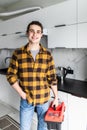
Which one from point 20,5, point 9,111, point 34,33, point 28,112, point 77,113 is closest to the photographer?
point 34,33

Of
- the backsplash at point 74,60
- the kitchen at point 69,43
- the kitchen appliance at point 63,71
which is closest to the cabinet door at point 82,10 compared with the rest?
the kitchen at point 69,43

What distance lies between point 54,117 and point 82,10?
4.07ft

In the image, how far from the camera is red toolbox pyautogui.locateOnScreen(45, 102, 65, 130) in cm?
134

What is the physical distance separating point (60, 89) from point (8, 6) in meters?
2.40

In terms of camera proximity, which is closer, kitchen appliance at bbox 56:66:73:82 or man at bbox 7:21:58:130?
man at bbox 7:21:58:130

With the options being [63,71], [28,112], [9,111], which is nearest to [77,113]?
[28,112]

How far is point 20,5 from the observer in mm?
2945

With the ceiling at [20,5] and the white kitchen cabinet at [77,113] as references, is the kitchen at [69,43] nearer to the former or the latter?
the white kitchen cabinet at [77,113]

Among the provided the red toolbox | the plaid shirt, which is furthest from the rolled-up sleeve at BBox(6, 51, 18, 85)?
the red toolbox

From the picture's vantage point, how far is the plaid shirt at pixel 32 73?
1403 mm

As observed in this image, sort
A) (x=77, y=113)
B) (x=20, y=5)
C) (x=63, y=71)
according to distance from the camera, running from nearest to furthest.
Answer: (x=77, y=113), (x=63, y=71), (x=20, y=5)

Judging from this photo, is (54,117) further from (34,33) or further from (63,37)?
(63,37)

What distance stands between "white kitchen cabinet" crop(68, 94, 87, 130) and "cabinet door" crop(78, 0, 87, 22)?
3.05 ft

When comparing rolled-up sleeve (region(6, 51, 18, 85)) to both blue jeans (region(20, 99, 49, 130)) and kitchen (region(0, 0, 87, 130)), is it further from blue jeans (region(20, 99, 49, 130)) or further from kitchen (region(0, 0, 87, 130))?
kitchen (region(0, 0, 87, 130))
